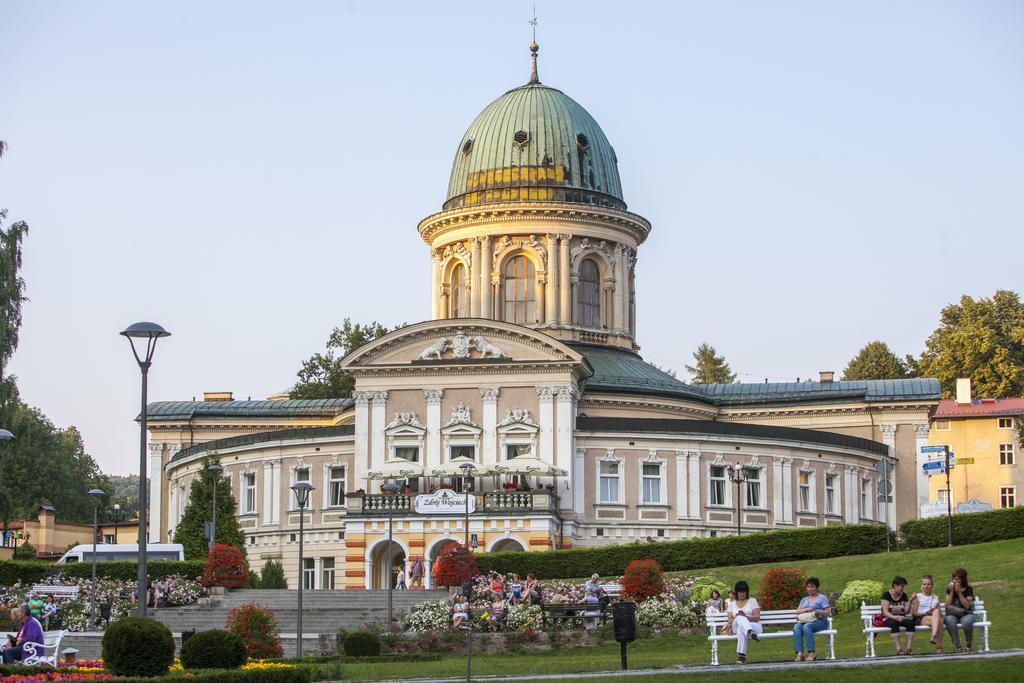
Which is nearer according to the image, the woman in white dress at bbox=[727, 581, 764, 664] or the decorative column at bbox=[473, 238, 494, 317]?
the woman in white dress at bbox=[727, 581, 764, 664]

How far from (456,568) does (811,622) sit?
26122 mm

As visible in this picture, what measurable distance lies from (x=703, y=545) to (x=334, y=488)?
70.8ft

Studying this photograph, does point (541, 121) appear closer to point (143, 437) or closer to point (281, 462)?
point (281, 462)

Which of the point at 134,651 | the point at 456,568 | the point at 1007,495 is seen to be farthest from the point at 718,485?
the point at 134,651

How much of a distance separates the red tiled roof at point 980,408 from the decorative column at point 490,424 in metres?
45.4

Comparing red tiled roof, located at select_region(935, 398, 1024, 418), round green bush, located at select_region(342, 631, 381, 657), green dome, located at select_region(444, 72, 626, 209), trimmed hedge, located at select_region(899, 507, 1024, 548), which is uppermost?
green dome, located at select_region(444, 72, 626, 209)

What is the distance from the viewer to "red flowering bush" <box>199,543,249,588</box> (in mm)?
66625

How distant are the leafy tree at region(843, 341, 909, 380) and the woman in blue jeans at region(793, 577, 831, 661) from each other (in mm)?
88939

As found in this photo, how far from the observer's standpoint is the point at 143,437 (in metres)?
38.2

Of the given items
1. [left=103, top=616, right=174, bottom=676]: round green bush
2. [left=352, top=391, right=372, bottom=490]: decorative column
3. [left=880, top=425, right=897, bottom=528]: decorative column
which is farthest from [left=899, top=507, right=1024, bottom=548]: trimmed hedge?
[left=103, top=616, right=174, bottom=676]: round green bush

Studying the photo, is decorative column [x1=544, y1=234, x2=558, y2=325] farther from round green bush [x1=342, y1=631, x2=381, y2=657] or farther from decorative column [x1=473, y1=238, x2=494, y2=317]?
round green bush [x1=342, y1=631, x2=381, y2=657]

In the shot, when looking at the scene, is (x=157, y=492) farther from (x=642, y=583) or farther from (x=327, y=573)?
(x=642, y=583)

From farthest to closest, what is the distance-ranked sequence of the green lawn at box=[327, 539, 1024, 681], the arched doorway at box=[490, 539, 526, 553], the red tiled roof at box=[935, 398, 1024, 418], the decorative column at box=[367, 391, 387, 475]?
1. the red tiled roof at box=[935, 398, 1024, 418]
2. the decorative column at box=[367, 391, 387, 475]
3. the arched doorway at box=[490, 539, 526, 553]
4. the green lawn at box=[327, 539, 1024, 681]

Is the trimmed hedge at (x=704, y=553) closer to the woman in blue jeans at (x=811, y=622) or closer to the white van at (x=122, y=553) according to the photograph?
the white van at (x=122, y=553)
